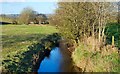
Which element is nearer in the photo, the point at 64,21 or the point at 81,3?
the point at 81,3

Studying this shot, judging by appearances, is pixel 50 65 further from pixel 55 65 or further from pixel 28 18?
pixel 28 18

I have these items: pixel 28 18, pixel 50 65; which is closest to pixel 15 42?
Answer: pixel 50 65

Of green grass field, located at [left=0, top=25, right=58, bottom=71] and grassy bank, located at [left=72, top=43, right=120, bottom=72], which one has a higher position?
green grass field, located at [left=0, top=25, right=58, bottom=71]

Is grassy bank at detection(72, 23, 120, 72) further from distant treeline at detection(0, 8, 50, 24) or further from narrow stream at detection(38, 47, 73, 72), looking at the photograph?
distant treeline at detection(0, 8, 50, 24)

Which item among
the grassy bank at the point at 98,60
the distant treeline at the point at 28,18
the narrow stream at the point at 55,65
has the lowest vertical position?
the narrow stream at the point at 55,65

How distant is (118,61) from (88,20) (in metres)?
8.03

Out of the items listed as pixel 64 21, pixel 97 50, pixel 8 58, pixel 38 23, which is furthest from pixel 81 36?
pixel 38 23

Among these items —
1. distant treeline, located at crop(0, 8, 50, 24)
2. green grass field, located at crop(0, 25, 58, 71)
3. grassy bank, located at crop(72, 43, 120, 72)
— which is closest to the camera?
grassy bank, located at crop(72, 43, 120, 72)

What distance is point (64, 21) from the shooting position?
24.7 meters

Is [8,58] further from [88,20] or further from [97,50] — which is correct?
[88,20]

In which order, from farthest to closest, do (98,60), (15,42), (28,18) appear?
(28,18) → (15,42) → (98,60)

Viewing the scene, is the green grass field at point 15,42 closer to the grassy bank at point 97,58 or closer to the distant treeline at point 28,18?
the grassy bank at point 97,58

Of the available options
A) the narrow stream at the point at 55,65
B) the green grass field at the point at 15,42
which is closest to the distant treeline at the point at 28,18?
the green grass field at the point at 15,42

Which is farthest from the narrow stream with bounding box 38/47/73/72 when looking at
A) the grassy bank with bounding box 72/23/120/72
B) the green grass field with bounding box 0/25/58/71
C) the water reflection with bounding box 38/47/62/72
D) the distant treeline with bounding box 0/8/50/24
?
the distant treeline with bounding box 0/8/50/24
